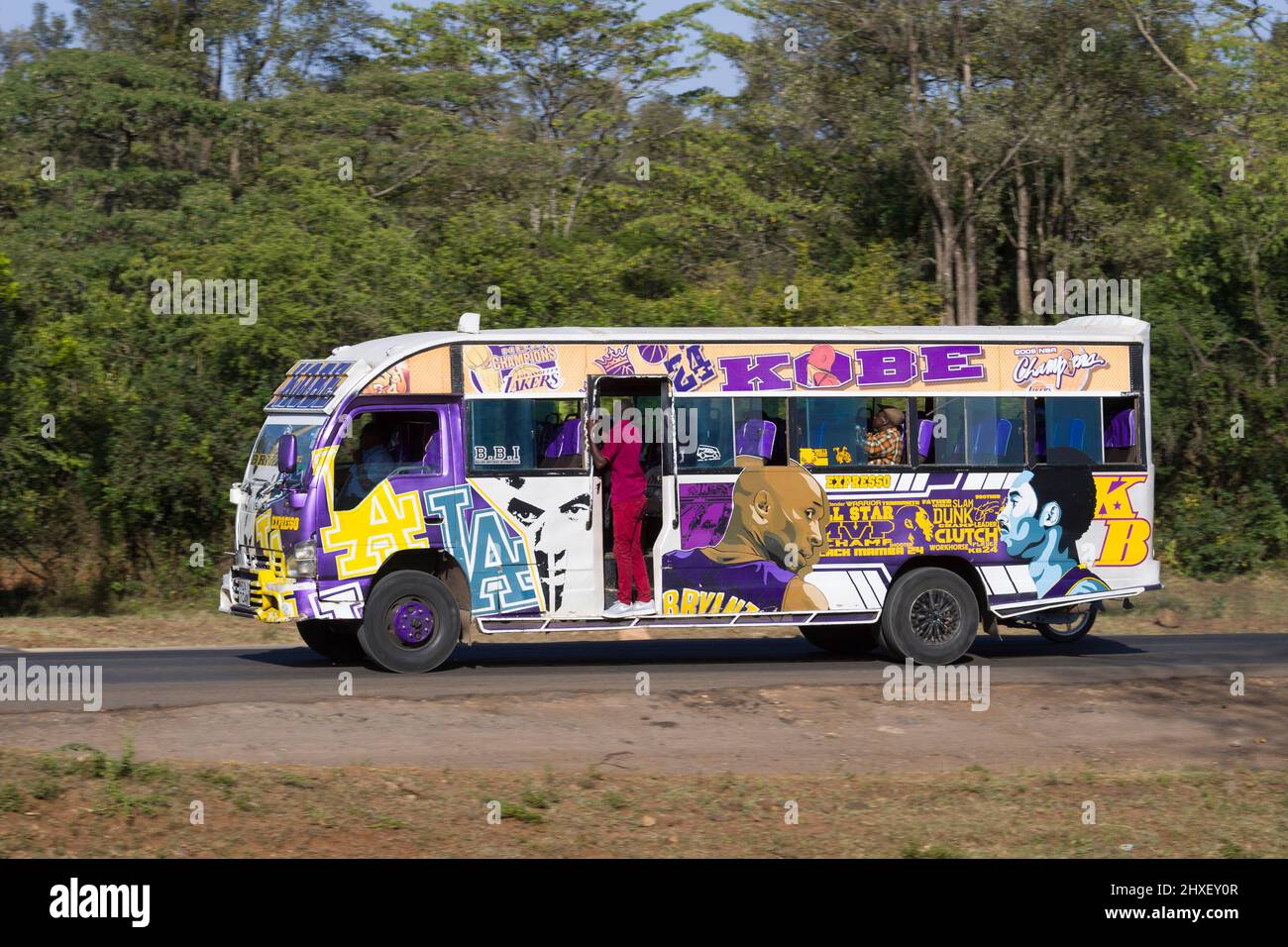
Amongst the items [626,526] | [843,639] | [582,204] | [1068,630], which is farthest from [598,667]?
[582,204]

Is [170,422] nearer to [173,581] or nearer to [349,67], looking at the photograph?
[173,581]

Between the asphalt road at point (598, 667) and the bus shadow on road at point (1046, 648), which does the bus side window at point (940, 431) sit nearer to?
the asphalt road at point (598, 667)

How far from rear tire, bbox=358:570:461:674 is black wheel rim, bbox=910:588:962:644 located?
4.54 m

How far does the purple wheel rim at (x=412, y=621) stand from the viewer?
14.1m

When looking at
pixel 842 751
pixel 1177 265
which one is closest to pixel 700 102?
pixel 1177 265

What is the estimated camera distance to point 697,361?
14.7 m

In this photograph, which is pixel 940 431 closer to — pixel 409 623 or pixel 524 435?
pixel 524 435

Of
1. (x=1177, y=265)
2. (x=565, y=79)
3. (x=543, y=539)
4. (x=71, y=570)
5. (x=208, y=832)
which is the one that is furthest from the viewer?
(x=565, y=79)

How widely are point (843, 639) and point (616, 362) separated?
4.34 m

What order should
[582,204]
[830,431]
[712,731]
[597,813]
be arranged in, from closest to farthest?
Result: [597,813]
[712,731]
[830,431]
[582,204]

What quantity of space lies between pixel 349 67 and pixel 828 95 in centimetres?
1292

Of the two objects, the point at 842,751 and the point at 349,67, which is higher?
the point at 349,67

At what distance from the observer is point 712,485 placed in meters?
14.7

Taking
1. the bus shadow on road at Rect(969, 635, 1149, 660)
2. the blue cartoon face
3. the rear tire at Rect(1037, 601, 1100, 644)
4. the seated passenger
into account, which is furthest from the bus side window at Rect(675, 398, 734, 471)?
the rear tire at Rect(1037, 601, 1100, 644)
